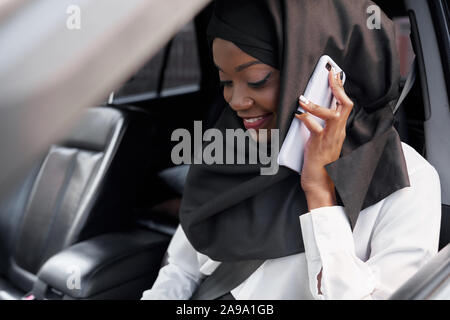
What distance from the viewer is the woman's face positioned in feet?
3.43

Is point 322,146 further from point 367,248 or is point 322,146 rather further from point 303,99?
point 367,248

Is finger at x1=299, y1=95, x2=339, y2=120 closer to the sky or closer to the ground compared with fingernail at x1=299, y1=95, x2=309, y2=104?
closer to the ground

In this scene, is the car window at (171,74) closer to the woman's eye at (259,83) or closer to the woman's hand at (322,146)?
the woman's eye at (259,83)

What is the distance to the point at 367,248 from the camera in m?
1.05

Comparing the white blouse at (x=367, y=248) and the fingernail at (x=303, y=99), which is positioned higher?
the fingernail at (x=303, y=99)

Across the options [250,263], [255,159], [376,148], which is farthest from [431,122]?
[250,263]

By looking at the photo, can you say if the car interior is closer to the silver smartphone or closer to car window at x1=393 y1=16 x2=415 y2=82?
car window at x1=393 y1=16 x2=415 y2=82

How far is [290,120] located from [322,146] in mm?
95

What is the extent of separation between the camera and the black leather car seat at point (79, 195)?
1940mm

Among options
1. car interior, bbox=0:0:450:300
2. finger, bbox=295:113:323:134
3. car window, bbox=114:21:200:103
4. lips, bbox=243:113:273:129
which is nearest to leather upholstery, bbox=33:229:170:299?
car interior, bbox=0:0:450:300

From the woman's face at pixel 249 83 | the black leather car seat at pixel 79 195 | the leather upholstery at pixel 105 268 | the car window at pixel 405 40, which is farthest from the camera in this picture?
the black leather car seat at pixel 79 195

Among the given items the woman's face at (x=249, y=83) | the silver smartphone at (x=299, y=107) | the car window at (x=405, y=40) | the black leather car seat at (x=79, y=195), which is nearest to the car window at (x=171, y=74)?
the black leather car seat at (x=79, y=195)

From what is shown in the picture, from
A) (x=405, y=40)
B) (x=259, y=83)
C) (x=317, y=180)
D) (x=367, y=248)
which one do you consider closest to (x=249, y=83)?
(x=259, y=83)

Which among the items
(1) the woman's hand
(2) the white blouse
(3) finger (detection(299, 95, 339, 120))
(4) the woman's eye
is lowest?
(2) the white blouse
